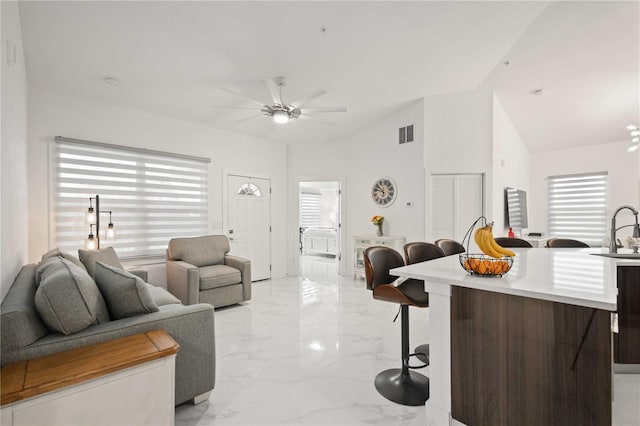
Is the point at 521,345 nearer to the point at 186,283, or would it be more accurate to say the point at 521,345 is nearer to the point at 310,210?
the point at 186,283

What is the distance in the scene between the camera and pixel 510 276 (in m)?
1.66

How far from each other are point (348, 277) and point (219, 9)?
4.79 metres

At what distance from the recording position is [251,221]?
18.6ft

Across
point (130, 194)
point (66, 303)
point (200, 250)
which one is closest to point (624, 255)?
point (66, 303)

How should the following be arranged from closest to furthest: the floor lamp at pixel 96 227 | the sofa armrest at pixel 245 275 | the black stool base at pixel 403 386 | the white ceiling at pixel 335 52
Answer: the black stool base at pixel 403 386 → the white ceiling at pixel 335 52 → the floor lamp at pixel 96 227 → the sofa armrest at pixel 245 275

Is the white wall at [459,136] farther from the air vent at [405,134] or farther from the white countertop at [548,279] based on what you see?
the white countertop at [548,279]

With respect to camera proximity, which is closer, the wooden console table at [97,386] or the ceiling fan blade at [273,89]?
the wooden console table at [97,386]

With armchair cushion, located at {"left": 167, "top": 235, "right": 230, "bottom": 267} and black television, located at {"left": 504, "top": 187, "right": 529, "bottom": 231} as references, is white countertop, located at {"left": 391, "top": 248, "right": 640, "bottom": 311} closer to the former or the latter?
black television, located at {"left": 504, "top": 187, "right": 529, "bottom": 231}

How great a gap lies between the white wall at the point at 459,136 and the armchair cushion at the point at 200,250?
3238mm

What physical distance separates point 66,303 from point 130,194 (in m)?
3.16

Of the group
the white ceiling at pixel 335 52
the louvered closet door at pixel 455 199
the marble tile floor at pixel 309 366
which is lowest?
the marble tile floor at pixel 309 366

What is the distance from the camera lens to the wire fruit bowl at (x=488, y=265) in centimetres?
161

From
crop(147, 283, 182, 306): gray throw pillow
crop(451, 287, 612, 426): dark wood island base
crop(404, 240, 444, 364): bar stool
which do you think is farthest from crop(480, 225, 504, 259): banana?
crop(147, 283, 182, 306): gray throw pillow

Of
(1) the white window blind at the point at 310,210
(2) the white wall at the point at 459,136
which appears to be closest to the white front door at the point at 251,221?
(2) the white wall at the point at 459,136
